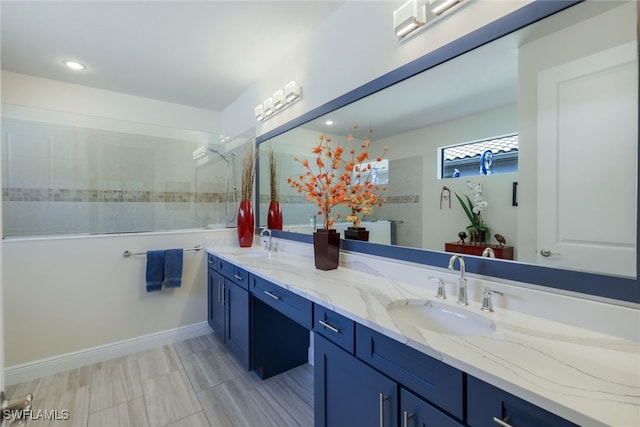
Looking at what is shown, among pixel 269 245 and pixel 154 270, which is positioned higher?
pixel 269 245

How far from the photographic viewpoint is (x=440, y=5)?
1336mm

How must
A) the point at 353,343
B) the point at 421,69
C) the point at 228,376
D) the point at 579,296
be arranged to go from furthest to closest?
the point at 228,376
the point at 421,69
the point at 353,343
the point at 579,296

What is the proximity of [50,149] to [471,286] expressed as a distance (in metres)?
3.26

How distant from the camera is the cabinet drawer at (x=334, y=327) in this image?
120cm

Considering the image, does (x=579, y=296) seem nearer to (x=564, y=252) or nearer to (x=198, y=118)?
(x=564, y=252)

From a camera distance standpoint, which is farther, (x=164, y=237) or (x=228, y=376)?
(x=164, y=237)

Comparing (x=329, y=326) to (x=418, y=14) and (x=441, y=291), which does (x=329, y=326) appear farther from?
(x=418, y=14)

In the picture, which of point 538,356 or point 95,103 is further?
point 95,103

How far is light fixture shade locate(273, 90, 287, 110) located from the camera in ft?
8.21

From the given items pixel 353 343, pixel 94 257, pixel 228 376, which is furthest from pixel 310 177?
pixel 94 257

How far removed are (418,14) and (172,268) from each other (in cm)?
265

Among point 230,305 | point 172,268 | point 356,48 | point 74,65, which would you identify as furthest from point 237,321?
point 74,65

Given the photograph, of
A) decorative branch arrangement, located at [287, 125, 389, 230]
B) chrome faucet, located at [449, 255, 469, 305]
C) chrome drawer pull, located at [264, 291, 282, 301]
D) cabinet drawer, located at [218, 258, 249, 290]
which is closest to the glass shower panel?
cabinet drawer, located at [218, 258, 249, 290]

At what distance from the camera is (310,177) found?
238 cm
